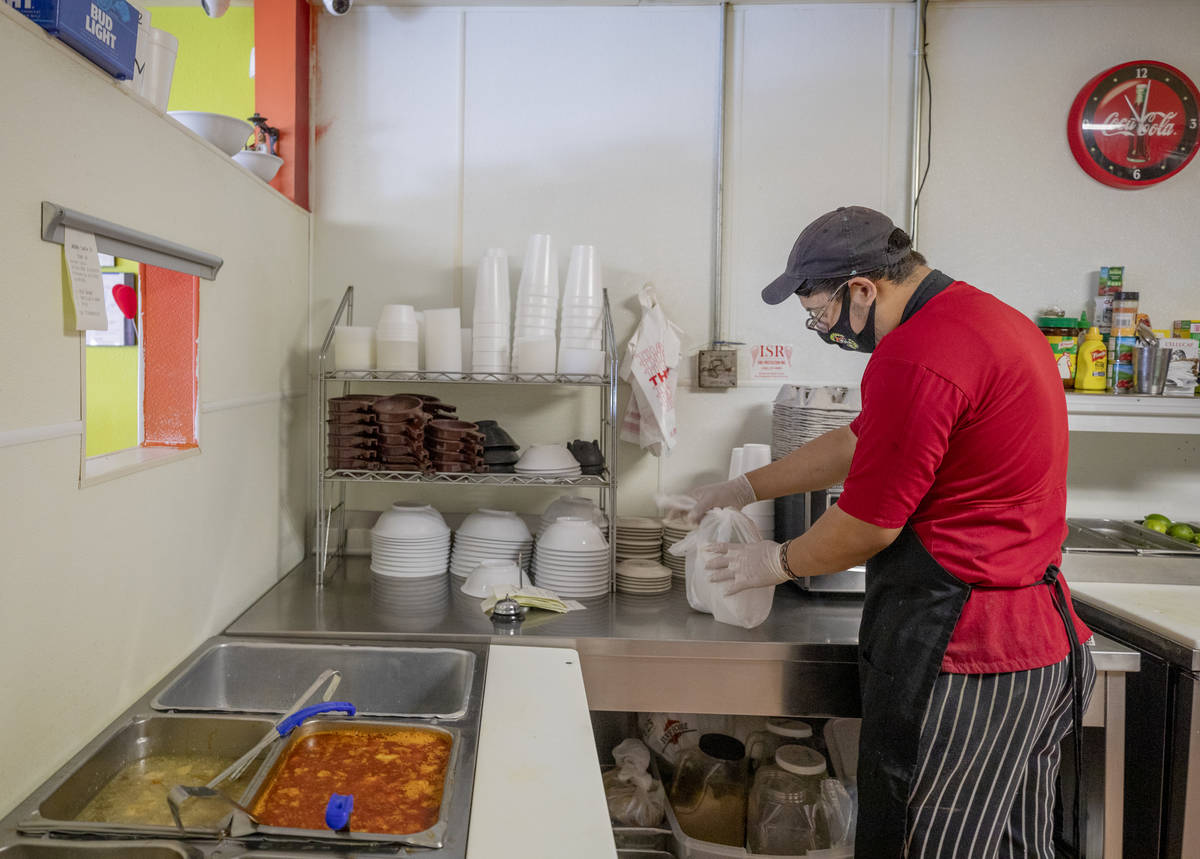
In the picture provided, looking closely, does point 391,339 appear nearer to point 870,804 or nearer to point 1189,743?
point 870,804

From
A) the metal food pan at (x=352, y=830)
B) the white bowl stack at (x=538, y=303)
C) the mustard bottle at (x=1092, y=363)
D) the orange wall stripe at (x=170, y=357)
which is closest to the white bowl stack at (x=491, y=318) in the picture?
the white bowl stack at (x=538, y=303)

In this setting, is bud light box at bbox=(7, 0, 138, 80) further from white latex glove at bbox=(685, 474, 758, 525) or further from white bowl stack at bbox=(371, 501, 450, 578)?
white latex glove at bbox=(685, 474, 758, 525)

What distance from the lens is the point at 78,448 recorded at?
4.10 feet

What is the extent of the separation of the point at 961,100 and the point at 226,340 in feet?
7.32

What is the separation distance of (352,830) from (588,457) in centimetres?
119

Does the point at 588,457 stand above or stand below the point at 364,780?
above

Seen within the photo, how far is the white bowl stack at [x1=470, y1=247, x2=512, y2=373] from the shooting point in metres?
2.18

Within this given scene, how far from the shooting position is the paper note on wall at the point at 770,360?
254 centimetres

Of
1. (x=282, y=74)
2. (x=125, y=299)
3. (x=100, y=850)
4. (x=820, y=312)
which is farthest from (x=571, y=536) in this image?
(x=125, y=299)

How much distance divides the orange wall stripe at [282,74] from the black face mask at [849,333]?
161 centimetres

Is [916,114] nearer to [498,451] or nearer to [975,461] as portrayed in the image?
[975,461]

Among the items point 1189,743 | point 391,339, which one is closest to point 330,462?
point 391,339

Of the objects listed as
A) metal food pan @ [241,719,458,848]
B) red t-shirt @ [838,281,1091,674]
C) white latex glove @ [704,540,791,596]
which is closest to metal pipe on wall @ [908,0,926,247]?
red t-shirt @ [838,281,1091,674]

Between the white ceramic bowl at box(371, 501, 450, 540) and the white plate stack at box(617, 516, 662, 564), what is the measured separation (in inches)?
19.5
